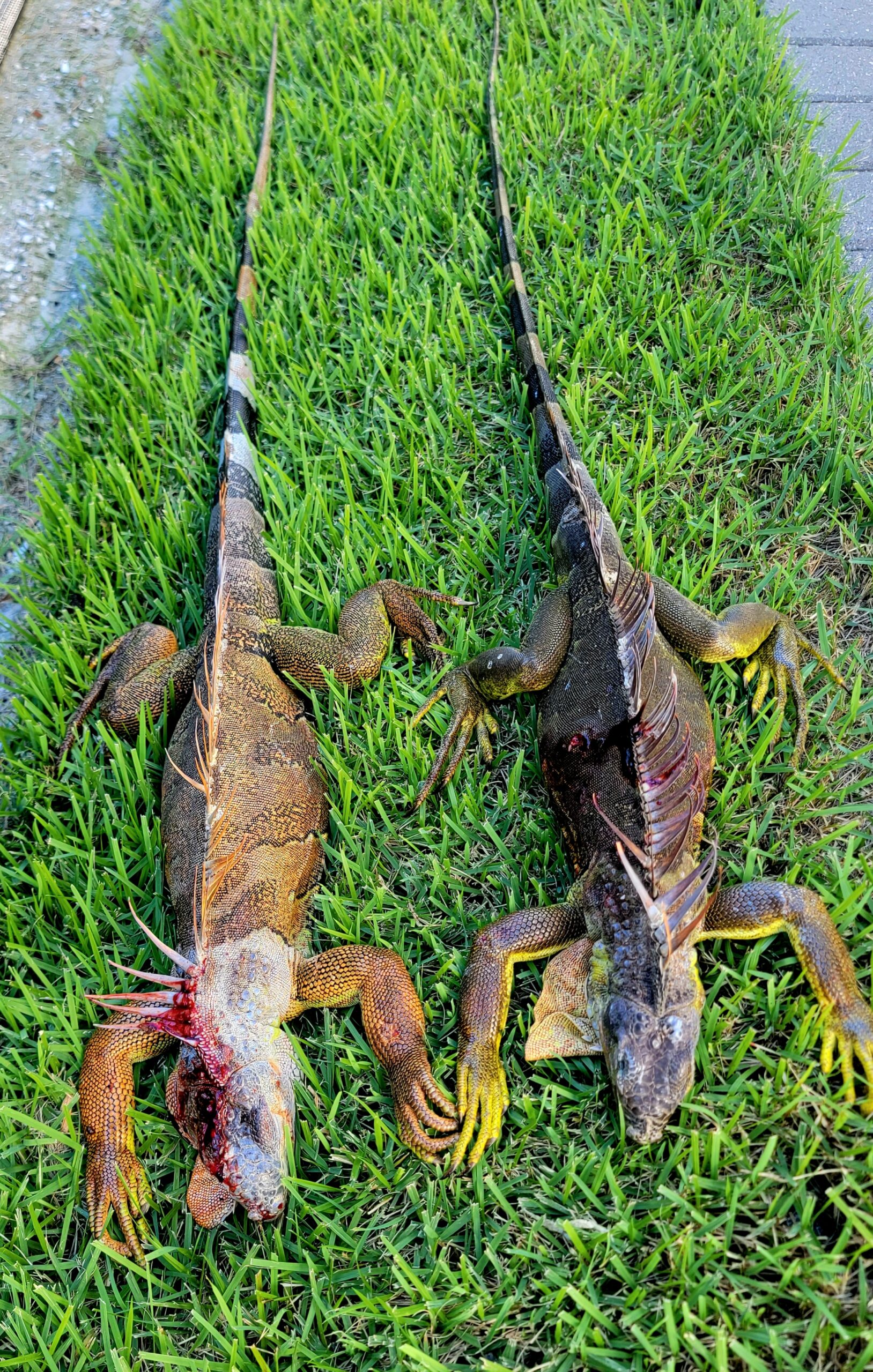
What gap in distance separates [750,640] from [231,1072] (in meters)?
2.12

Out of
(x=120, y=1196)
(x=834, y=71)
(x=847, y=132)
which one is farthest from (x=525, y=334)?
(x=120, y=1196)

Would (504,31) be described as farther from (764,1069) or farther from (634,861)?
(764,1069)

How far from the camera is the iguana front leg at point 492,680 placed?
3477 mm

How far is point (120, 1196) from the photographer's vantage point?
9.43 ft

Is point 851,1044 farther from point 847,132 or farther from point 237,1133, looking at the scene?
point 847,132

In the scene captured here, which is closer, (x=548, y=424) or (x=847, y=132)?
(x=548, y=424)

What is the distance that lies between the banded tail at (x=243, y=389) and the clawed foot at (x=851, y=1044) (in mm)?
2841

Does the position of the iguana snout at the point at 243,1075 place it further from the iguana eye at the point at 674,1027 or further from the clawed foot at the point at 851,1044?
the clawed foot at the point at 851,1044

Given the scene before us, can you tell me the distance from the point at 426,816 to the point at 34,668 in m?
1.65

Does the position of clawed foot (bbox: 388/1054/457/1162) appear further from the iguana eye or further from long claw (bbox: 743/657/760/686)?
long claw (bbox: 743/657/760/686)

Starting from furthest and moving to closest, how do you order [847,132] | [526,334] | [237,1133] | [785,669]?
[847,132], [526,334], [785,669], [237,1133]

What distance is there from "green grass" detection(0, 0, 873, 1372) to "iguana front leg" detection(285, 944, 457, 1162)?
0.29ft

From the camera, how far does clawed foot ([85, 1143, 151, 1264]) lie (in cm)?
283

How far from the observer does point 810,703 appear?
3457mm
